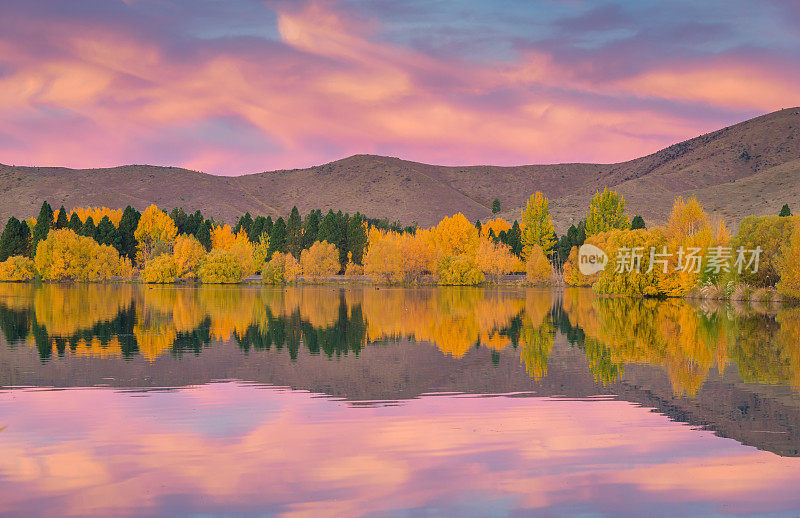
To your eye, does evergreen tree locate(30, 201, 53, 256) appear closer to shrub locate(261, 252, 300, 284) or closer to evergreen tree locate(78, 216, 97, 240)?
evergreen tree locate(78, 216, 97, 240)

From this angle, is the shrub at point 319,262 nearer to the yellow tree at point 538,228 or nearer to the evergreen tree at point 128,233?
the yellow tree at point 538,228

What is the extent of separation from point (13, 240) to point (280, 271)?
45.4 m

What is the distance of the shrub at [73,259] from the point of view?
353 feet

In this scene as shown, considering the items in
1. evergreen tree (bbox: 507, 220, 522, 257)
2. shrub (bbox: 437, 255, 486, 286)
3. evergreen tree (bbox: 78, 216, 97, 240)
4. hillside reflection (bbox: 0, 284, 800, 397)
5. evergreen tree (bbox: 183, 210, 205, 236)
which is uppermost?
evergreen tree (bbox: 183, 210, 205, 236)

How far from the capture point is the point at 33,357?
22.9 meters

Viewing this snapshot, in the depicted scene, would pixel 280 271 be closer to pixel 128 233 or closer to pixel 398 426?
pixel 128 233

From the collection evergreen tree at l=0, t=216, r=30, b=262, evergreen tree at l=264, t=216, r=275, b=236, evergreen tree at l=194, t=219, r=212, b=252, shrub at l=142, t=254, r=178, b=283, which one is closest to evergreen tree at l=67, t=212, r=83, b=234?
evergreen tree at l=0, t=216, r=30, b=262

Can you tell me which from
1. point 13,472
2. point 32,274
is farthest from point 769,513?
point 32,274

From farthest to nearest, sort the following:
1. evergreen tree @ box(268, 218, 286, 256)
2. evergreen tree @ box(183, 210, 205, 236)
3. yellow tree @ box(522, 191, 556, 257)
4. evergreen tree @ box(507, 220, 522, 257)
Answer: evergreen tree @ box(183, 210, 205, 236) < evergreen tree @ box(268, 218, 286, 256) < evergreen tree @ box(507, 220, 522, 257) < yellow tree @ box(522, 191, 556, 257)

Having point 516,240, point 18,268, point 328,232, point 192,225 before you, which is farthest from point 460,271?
point 18,268

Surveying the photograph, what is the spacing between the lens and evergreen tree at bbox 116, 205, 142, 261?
131 meters

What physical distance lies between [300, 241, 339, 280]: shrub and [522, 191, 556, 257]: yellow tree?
111ft

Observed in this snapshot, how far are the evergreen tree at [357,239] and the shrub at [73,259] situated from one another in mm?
38295

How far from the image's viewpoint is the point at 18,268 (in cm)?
11200
